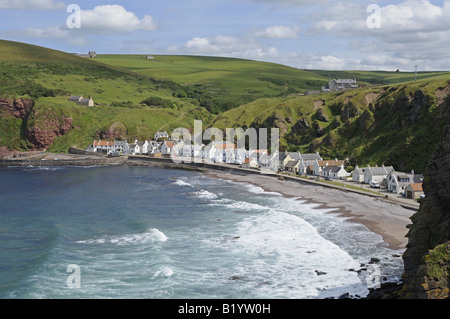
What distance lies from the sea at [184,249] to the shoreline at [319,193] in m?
2.18

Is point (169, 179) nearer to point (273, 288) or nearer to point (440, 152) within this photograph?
point (273, 288)

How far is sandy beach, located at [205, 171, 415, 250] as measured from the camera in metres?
47.2

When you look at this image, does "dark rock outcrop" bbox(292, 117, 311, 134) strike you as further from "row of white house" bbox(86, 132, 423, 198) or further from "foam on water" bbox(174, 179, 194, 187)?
"foam on water" bbox(174, 179, 194, 187)

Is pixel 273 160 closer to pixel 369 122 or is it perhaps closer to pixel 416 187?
pixel 369 122

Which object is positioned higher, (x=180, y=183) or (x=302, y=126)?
(x=302, y=126)

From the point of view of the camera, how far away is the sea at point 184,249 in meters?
32.3

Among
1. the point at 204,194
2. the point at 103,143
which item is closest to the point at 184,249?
A: the point at 204,194

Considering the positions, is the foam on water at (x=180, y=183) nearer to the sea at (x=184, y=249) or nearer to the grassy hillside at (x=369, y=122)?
the sea at (x=184, y=249)

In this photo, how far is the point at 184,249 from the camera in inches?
1644

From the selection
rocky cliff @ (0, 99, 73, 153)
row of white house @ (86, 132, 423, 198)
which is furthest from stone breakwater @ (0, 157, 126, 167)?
rocky cliff @ (0, 99, 73, 153)

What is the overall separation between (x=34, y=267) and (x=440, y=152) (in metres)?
34.6

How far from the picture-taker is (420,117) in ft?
301

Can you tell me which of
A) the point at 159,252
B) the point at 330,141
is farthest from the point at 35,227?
the point at 330,141

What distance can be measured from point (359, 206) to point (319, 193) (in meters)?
12.1
